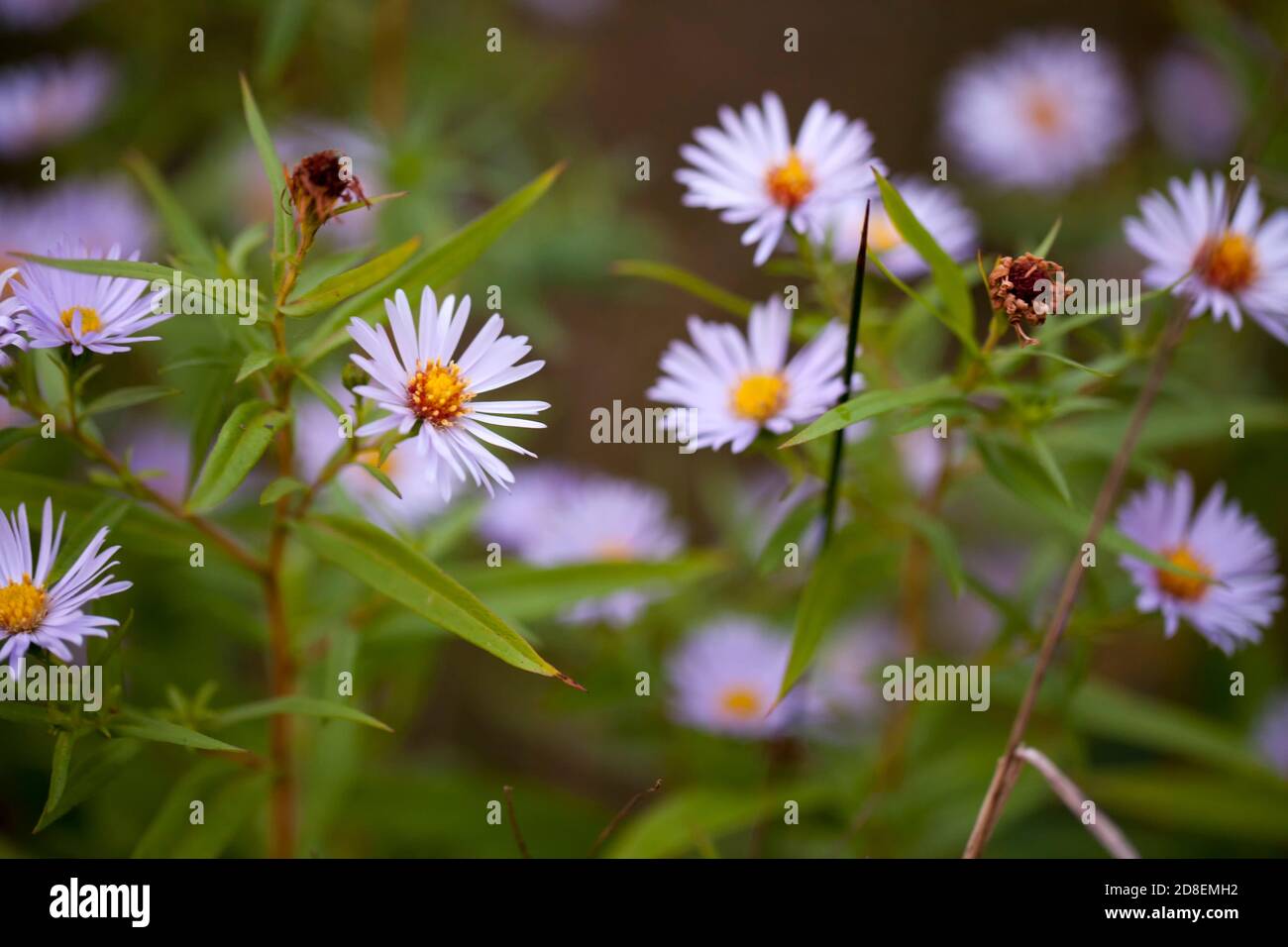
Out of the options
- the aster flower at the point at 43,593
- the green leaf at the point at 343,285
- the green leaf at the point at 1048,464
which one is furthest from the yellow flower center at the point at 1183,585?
the aster flower at the point at 43,593

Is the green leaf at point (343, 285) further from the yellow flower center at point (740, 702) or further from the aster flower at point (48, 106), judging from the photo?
the aster flower at point (48, 106)

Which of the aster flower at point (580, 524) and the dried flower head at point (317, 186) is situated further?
the aster flower at point (580, 524)

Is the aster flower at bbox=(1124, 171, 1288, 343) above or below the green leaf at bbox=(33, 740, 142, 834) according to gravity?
above

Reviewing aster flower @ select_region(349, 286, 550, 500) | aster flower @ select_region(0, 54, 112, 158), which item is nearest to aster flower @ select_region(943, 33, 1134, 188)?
aster flower @ select_region(349, 286, 550, 500)

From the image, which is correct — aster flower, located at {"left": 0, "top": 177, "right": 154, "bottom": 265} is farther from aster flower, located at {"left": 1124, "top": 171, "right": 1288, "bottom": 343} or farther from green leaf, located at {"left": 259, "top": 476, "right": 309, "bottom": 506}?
aster flower, located at {"left": 1124, "top": 171, "right": 1288, "bottom": 343}

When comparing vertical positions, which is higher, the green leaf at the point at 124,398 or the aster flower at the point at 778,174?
the aster flower at the point at 778,174

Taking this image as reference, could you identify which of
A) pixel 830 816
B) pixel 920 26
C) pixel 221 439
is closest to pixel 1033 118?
pixel 920 26
